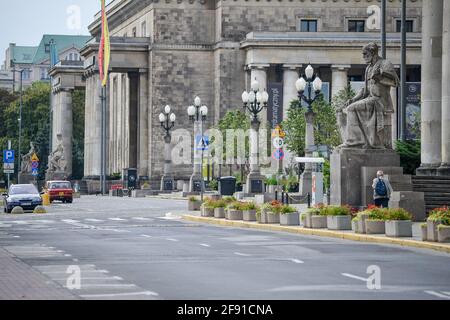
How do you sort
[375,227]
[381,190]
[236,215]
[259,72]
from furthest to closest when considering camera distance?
1. [259,72]
2. [236,215]
3. [381,190]
4. [375,227]

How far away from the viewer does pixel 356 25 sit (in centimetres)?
12812

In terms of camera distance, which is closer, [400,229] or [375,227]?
[400,229]

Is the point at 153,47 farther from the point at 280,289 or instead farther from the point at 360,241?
the point at 280,289

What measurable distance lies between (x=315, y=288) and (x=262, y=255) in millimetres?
8786

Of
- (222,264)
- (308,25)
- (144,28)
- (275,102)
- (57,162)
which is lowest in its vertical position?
(222,264)

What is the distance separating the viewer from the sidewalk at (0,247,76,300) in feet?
70.4

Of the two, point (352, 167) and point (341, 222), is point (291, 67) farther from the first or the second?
point (341, 222)

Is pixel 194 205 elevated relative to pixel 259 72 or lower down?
lower down

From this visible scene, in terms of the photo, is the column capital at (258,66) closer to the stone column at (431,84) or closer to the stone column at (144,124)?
the stone column at (144,124)

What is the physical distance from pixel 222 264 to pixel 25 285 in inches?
240

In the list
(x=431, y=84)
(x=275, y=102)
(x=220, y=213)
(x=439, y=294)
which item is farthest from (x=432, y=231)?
(x=275, y=102)

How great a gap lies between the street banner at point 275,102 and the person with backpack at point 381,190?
7050cm
